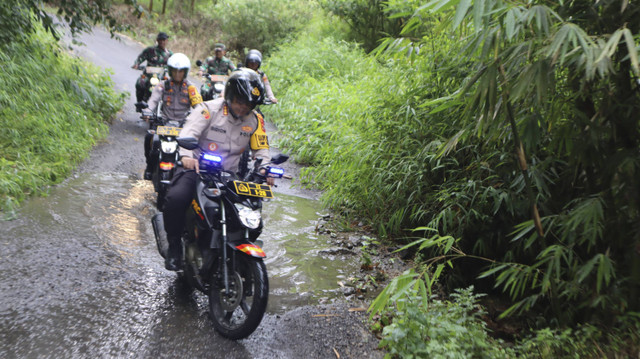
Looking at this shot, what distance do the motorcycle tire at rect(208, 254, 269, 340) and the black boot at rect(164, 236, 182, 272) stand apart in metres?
0.62

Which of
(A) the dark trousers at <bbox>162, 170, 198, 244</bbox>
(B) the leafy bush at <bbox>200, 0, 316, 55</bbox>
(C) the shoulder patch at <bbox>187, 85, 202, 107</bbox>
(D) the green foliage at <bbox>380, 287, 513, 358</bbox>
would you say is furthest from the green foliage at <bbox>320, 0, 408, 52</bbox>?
(D) the green foliage at <bbox>380, 287, 513, 358</bbox>

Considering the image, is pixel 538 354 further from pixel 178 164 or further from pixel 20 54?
pixel 20 54

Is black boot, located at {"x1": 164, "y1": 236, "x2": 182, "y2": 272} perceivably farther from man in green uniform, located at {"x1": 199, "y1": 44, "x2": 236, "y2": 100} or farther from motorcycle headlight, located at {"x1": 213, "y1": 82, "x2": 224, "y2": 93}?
man in green uniform, located at {"x1": 199, "y1": 44, "x2": 236, "y2": 100}

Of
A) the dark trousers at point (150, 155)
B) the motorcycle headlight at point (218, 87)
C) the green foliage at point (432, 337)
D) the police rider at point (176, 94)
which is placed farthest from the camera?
the motorcycle headlight at point (218, 87)

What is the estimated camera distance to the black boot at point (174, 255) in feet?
14.5

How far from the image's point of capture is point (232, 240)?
3830mm

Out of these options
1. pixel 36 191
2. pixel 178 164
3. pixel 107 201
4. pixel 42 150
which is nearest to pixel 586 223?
pixel 178 164

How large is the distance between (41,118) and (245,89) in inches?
228

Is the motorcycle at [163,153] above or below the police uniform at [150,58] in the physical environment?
above

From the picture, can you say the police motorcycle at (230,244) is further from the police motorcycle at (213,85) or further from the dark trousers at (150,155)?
the police motorcycle at (213,85)

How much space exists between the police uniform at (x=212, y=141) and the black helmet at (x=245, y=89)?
0.20m

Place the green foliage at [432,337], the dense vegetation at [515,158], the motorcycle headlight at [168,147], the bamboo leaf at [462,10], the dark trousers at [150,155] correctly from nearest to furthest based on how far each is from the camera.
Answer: the bamboo leaf at [462,10]
the dense vegetation at [515,158]
the green foliage at [432,337]
the motorcycle headlight at [168,147]
the dark trousers at [150,155]

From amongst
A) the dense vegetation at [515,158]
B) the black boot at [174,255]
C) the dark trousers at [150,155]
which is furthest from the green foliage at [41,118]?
the dense vegetation at [515,158]

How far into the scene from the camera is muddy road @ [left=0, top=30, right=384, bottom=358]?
359 centimetres
